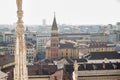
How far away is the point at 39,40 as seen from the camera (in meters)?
27.9

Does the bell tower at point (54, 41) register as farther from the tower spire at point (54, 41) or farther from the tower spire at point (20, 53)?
the tower spire at point (20, 53)

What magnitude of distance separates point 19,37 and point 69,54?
18569mm

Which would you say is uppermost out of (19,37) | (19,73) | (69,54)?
(19,37)

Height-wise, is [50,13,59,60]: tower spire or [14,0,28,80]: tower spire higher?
[14,0,28,80]: tower spire

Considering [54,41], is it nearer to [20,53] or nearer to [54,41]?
[54,41]

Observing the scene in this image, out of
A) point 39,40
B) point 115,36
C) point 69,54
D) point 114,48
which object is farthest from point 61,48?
point 115,36

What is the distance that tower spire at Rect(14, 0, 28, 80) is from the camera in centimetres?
174

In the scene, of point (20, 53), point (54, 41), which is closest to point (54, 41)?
point (54, 41)

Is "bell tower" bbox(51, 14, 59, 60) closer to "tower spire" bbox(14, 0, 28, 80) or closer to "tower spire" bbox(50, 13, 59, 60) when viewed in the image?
"tower spire" bbox(50, 13, 59, 60)

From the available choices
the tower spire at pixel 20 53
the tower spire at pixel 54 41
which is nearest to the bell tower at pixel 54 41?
the tower spire at pixel 54 41

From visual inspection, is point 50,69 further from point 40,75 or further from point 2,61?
point 2,61

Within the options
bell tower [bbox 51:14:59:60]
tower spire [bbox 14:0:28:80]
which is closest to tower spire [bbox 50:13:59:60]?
bell tower [bbox 51:14:59:60]

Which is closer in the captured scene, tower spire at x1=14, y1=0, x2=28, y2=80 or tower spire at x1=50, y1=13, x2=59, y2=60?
tower spire at x1=14, y1=0, x2=28, y2=80

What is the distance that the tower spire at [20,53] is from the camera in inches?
68.6
